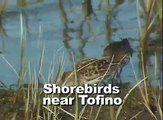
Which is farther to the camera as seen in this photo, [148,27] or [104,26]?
[104,26]

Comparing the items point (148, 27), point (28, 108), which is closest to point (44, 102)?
point (28, 108)

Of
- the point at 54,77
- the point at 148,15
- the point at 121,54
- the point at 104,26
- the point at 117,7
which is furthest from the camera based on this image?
the point at 117,7

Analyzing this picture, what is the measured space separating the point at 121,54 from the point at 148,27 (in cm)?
91

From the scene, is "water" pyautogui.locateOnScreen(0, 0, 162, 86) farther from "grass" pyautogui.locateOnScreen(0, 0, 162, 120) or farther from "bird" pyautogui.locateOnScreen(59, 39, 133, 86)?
"grass" pyautogui.locateOnScreen(0, 0, 162, 120)

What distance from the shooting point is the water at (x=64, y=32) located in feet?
15.3

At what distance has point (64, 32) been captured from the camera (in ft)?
17.5

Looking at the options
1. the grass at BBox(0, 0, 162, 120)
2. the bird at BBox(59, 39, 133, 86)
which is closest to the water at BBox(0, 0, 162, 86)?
the bird at BBox(59, 39, 133, 86)

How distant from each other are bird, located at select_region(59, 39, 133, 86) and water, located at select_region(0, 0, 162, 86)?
9 centimetres

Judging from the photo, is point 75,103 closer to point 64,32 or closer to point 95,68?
point 95,68

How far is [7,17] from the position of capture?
567 cm

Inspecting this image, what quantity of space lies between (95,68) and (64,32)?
1.09 meters

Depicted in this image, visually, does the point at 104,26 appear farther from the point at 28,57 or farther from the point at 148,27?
the point at 148,27

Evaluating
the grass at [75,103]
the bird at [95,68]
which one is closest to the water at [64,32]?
the bird at [95,68]

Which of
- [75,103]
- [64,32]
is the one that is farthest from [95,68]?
[64,32]
